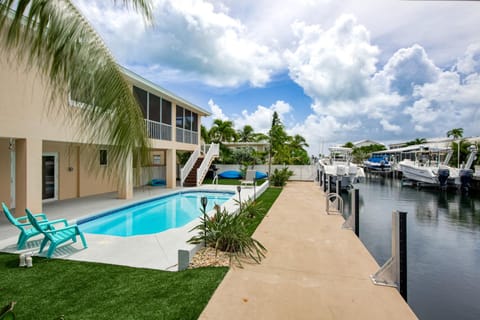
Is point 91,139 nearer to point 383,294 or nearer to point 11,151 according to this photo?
point 383,294

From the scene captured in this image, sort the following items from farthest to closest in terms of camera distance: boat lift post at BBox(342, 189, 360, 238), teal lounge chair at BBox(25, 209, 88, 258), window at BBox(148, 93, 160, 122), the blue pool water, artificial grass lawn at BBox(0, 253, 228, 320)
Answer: window at BBox(148, 93, 160, 122) < the blue pool water < boat lift post at BBox(342, 189, 360, 238) < teal lounge chair at BBox(25, 209, 88, 258) < artificial grass lawn at BBox(0, 253, 228, 320)

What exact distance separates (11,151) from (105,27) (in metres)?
9.08

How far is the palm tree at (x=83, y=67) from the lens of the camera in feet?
9.91

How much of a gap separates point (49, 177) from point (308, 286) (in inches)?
481

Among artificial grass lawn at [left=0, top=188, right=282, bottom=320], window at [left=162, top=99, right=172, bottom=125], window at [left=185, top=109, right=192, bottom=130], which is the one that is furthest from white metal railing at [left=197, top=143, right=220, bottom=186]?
artificial grass lawn at [left=0, top=188, right=282, bottom=320]

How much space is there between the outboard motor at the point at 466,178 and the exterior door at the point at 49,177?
1090 inches

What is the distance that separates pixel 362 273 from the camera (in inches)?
186

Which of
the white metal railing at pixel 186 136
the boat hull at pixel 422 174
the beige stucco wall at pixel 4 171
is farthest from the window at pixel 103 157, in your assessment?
the boat hull at pixel 422 174

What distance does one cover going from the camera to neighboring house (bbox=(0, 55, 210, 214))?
13.8 ft

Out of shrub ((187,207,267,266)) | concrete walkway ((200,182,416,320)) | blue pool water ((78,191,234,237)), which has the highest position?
shrub ((187,207,267,266))

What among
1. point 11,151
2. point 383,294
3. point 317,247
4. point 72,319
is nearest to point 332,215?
point 317,247

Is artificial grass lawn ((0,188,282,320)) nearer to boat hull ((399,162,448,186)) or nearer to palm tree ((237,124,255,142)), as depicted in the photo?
boat hull ((399,162,448,186))

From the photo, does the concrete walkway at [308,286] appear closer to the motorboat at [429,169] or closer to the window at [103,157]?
the window at [103,157]

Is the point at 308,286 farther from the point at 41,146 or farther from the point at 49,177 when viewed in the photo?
the point at 49,177
